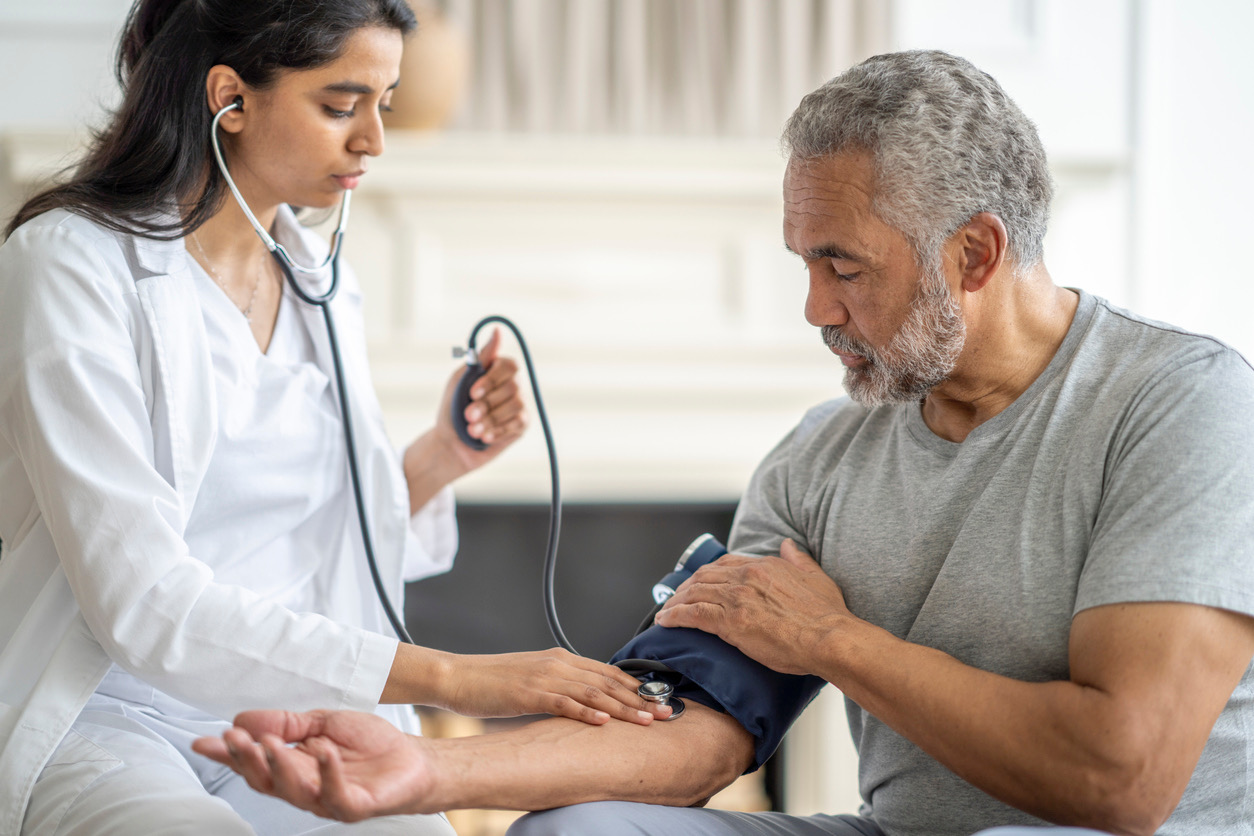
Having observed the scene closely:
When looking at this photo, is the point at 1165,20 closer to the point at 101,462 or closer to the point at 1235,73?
the point at 1235,73

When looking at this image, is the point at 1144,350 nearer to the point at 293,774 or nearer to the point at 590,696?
the point at 590,696

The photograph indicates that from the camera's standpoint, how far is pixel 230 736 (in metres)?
0.87

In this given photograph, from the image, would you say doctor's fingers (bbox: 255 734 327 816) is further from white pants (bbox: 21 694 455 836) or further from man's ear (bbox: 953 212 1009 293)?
man's ear (bbox: 953 212 1009 293)

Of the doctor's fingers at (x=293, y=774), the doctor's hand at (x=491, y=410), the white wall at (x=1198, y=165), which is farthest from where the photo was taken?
the white wall at (x=1198, y=165)

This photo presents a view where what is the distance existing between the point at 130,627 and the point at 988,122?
40.8 inches

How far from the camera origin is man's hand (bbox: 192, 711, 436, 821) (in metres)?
0.87

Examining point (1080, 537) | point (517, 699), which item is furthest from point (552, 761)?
point (1080, 537)

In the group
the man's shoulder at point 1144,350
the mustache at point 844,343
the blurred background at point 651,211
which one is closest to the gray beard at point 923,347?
the mustache at point 844,343

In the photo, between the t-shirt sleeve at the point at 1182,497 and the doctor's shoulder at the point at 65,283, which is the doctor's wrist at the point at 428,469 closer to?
the doctor's shoulder at the point at 65,283

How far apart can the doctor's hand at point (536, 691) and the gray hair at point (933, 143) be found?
0.57m

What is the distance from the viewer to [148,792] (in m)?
1.04

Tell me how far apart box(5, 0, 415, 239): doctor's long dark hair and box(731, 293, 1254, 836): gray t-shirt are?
81 cm

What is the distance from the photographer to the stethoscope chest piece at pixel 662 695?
1161 mm

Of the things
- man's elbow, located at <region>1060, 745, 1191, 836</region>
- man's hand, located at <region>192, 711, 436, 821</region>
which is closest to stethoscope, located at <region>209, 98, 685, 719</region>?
man's hand, located at <region>192, 711, 436, 821</region>
